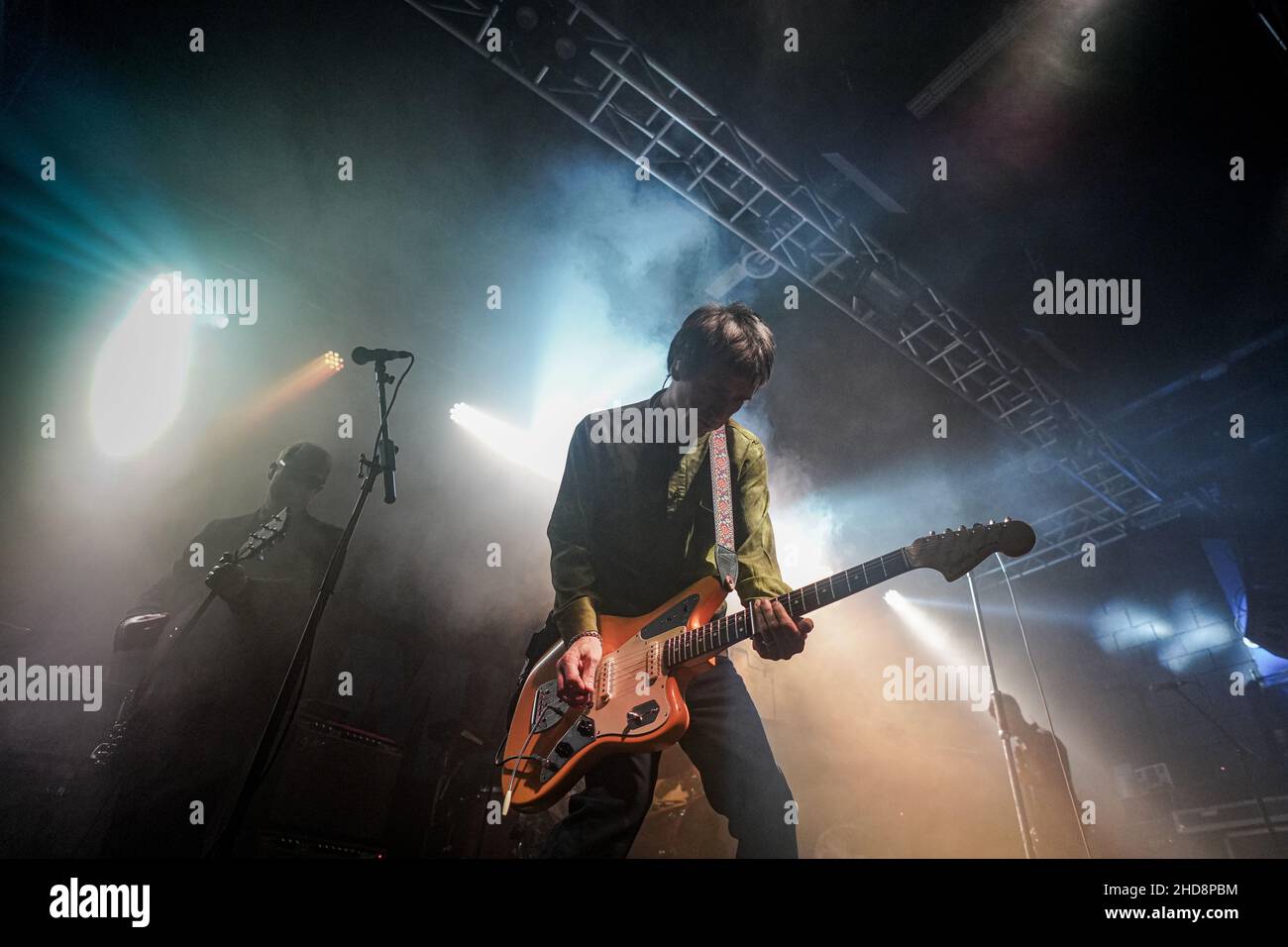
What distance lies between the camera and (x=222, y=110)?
5.77 metres

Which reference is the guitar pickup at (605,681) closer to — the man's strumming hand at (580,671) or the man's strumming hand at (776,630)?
the man's strumming hand at (580,671)

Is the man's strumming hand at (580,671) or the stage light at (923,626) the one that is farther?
the stage light at (923,626)

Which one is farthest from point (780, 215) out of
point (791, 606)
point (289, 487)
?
point (289, 487)

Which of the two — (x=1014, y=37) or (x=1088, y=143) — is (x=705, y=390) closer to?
(x=1014, y=37)

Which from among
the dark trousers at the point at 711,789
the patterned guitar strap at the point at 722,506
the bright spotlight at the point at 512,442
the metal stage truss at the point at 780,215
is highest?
the metal stage truss at the point at 780,215

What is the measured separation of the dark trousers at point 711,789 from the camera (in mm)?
2109

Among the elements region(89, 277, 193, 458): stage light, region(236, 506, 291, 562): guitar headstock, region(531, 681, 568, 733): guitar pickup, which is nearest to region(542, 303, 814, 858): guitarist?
region(531, 681, 568, 733): guitar pickup

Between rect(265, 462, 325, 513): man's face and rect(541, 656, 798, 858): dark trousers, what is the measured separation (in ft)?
14.9

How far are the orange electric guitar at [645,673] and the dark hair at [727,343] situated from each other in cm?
116

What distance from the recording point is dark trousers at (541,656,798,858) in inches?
83.0

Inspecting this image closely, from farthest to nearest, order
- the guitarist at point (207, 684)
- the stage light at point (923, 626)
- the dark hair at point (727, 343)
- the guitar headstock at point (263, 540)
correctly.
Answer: the stage light at point (923, 626) < the guitar headstock at point (263, 540) < the guitarist at point (207, 684) < the dark hair at point (727, 343)

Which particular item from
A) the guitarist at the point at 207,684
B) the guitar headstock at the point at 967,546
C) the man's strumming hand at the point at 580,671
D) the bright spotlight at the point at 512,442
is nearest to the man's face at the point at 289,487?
the guitarist at the point at 207,684

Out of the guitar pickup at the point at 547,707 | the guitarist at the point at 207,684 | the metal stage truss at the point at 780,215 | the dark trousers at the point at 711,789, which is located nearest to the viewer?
the dark trousers at the point at 711,789
